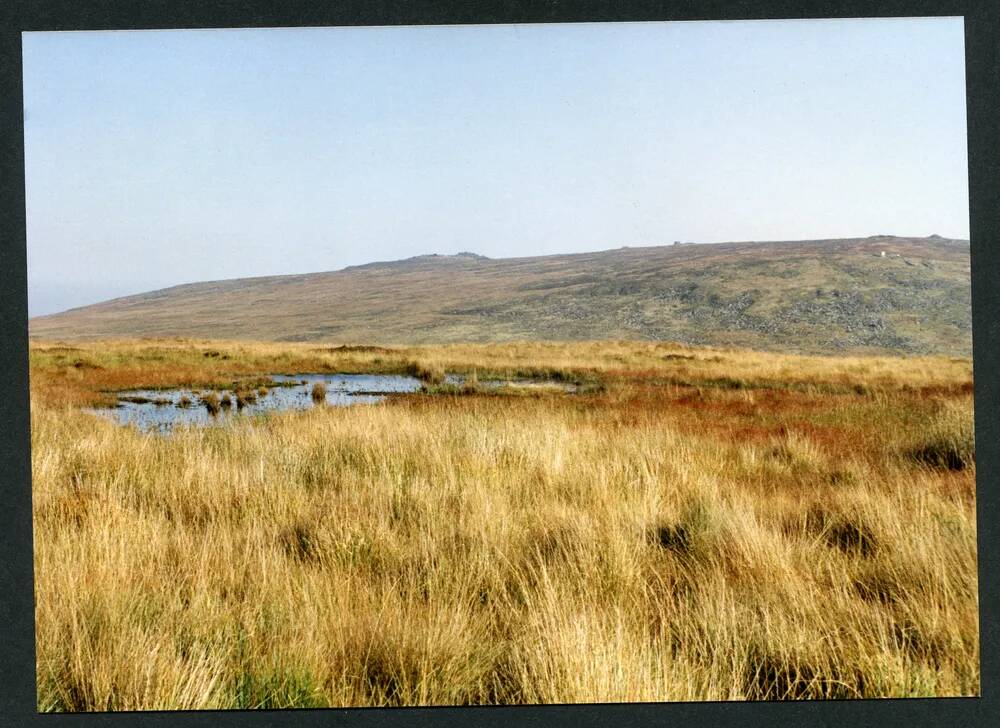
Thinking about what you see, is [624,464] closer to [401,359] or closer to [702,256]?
[401,359]

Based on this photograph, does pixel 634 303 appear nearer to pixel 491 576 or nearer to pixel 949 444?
pixel 949 444

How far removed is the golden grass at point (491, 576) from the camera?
285cm

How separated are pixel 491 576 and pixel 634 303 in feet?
260

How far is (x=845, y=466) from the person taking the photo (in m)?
5.96

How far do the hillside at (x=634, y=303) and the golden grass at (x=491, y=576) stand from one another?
1932 inches

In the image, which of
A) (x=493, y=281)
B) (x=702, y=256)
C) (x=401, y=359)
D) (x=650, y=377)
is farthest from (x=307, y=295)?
(x=650, y=377)

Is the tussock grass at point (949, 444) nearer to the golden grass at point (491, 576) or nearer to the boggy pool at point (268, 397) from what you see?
the golden grass at point (491, 576)

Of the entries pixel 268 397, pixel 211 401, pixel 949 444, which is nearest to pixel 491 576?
pixel 949 444

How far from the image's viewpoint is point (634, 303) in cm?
8062

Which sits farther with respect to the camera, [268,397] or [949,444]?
[268,397]

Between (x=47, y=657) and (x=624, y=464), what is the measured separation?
13.6 ft

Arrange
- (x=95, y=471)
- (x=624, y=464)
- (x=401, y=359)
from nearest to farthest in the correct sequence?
(x=95, y=471)
(x=624, y=464)
(x=401, y=359)

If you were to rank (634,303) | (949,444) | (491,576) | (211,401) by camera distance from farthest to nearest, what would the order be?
1. (634,303)
2. (211,401)
3. (949,444)
4. (491,576)

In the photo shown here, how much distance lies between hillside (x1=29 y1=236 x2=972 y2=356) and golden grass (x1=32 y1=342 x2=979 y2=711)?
49.1 meters
